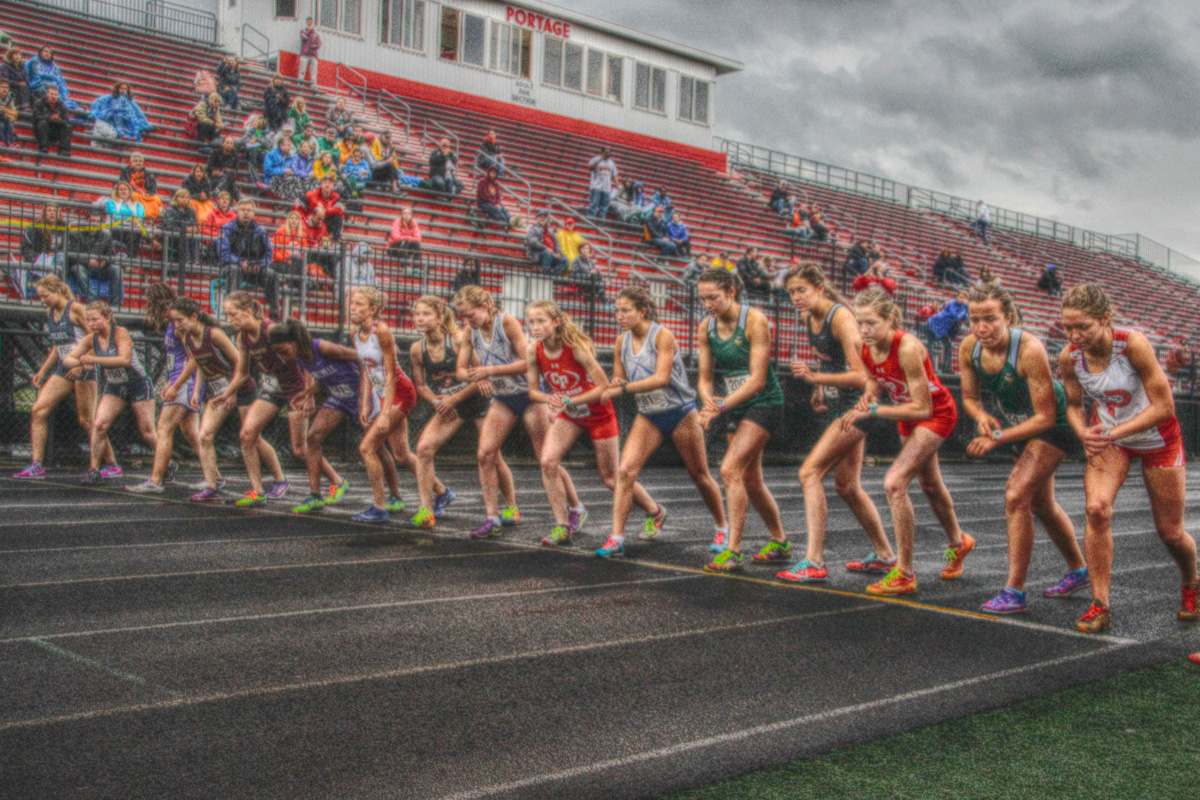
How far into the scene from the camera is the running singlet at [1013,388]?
6348 millimetres

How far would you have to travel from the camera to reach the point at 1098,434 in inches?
228

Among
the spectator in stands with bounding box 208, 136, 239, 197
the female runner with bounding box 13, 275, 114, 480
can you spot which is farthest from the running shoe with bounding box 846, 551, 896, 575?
the spectator in stands with bounding box 208, 136, 239, 197

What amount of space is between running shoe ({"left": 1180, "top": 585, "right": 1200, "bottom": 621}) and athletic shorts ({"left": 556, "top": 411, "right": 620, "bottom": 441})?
13.2ft

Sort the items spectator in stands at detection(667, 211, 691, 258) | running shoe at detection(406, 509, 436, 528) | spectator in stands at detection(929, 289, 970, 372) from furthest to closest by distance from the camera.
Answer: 1. spectator in stands at detection(667, 211, 691, 258)
2. spectator in stands at detection(929, 289, 970, 372)
3. running shoe at detection(406, 509, 436, 528)

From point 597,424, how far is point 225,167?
12470 millimetres

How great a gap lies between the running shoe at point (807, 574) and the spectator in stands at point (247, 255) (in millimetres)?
10016

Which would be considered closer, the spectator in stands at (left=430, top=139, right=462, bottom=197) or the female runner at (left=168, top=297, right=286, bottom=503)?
the female runner at (left=168, top=297, right=286, bottom=503)

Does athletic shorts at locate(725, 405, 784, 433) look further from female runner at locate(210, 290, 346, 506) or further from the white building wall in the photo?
the white building wall

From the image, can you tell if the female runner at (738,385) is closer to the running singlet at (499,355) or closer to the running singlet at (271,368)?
the running singlet at (499,355)

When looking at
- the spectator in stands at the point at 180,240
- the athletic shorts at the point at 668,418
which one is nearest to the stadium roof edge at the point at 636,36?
the spectator in stands at the point at 180,240

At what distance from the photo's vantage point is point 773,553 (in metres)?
8.20

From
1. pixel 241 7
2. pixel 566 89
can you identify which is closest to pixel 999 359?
pixel 241 7

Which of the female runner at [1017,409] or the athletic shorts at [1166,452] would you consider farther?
the female runner at [1017,409]

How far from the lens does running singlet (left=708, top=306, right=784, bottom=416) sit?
7777mm
